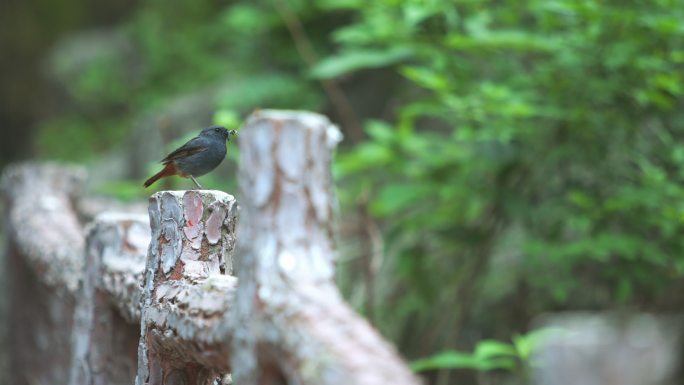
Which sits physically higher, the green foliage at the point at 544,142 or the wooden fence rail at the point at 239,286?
the green foliage at the point at 544,142

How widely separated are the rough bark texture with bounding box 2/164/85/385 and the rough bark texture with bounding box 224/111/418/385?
183 cm

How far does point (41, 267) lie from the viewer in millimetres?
3488

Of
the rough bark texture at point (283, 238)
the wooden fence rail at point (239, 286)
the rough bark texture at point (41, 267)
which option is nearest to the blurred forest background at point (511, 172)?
the rough bark texture at point (41, 267)

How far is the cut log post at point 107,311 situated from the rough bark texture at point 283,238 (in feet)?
3.76

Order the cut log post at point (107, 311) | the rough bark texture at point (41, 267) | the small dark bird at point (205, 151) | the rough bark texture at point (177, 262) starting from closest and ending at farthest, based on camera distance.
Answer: the rough bark texture at point (177, 262) < the small dark bird at point (205, 151) < the cut log post at point (107, 311) < the rough bark texture at point (41, 267)

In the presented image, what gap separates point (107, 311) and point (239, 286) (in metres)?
1.29

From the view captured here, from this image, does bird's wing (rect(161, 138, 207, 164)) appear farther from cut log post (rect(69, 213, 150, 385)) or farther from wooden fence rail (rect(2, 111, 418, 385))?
cut log post (rect(69, 213, 150, 385))

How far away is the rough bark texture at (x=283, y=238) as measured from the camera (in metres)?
1.34

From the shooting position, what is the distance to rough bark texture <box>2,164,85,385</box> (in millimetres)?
3375

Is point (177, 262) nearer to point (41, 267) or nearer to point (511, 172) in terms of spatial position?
point (41, 267)

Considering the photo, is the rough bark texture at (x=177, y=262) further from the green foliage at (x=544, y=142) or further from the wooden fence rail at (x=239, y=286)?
the green foliage at (x=544, y=142)

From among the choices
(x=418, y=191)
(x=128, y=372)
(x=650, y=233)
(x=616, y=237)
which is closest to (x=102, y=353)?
(x=128, y=372)

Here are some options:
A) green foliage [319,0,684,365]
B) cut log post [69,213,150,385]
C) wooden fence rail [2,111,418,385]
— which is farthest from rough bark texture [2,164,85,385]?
green foliage [319,0,684,365]

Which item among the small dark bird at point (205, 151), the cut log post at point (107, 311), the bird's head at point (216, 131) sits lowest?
the cut log post at point (107, 311)
